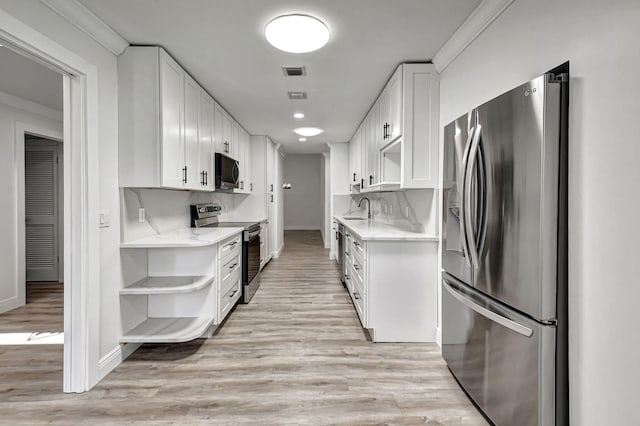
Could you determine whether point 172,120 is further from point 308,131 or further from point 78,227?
point 308,131

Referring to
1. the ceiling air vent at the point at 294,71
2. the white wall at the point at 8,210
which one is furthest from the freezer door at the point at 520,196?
the white wall at the point at 8,210

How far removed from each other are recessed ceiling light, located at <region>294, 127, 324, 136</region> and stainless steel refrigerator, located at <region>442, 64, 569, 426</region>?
3.89 metres

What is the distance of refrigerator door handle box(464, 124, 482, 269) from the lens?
6.00ft

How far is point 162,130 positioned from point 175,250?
1.05 m

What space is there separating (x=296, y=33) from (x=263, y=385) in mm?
2409

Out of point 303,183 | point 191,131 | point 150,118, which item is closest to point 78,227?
point 150,118

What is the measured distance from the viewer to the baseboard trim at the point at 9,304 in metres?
3.73

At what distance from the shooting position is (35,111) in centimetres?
408

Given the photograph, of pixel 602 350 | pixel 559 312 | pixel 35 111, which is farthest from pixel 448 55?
pixel 35 111

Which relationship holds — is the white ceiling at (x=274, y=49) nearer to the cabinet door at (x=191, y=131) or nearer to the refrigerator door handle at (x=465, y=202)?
the cabinet door at (x=191, y=131)

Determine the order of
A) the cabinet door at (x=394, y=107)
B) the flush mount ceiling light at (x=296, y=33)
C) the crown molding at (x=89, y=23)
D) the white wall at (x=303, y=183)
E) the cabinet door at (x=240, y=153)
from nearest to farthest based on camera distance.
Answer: the crown molding at (x=89, y=23) < the flush mount ceiling light at (x=296, y=33) < the cabinet door at (x=394, y=107) < the cabinet door at (x=240, y=153) < the white wall at (x=303, y=183)

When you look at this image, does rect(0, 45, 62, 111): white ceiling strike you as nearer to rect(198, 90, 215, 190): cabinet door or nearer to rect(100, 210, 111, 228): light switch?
rect(198, 90, 215, 190): cabinet door

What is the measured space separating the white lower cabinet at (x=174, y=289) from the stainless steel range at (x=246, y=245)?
0.82 metres

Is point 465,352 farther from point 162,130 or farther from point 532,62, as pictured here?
point 162,130
